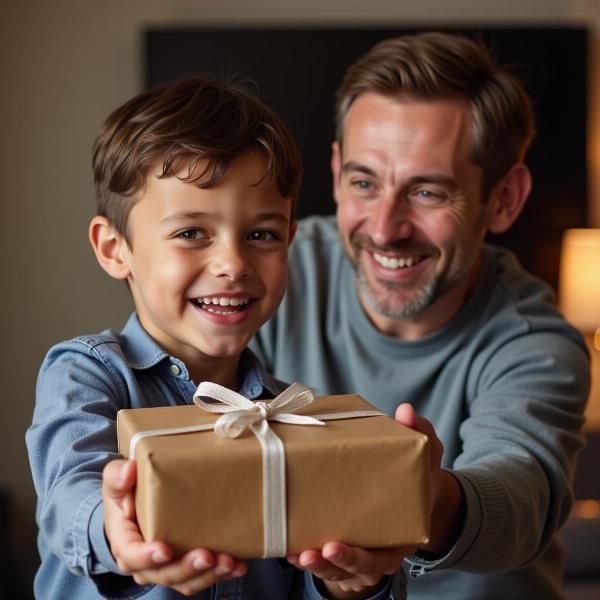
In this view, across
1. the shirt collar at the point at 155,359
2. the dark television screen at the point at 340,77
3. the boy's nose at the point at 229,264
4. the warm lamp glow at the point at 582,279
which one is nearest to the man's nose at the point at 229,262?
the boy's nose at the point at 229,264

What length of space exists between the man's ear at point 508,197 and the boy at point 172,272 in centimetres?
96

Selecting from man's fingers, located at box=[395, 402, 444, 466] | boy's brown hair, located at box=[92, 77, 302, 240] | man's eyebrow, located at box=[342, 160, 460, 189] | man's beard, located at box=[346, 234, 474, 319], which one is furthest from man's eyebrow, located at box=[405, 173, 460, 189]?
man's fingers, located at box=[395, 402, 444, 466]

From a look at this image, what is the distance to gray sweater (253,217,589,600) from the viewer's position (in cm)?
160

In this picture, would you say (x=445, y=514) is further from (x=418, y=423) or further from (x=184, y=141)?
(x=184, y=141)

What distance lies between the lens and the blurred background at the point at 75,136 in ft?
13.5

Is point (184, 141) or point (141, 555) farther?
point (184, 141)

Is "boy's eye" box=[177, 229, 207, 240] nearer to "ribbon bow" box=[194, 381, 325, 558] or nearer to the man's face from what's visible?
"ribbon bow" box=[194, 381, 325, 558]

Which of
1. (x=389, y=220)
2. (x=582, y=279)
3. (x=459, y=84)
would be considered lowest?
(x=582, y=279)

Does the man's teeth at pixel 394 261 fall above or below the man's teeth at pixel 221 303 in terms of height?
below

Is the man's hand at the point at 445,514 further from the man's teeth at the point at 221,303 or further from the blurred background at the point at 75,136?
the blurred background at the point at 75,136

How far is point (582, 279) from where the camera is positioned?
4059 millimetres

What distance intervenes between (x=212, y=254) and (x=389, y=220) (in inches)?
33.2

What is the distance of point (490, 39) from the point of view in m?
4.14

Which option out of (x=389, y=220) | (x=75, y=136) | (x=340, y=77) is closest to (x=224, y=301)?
(x=389, y=220)
